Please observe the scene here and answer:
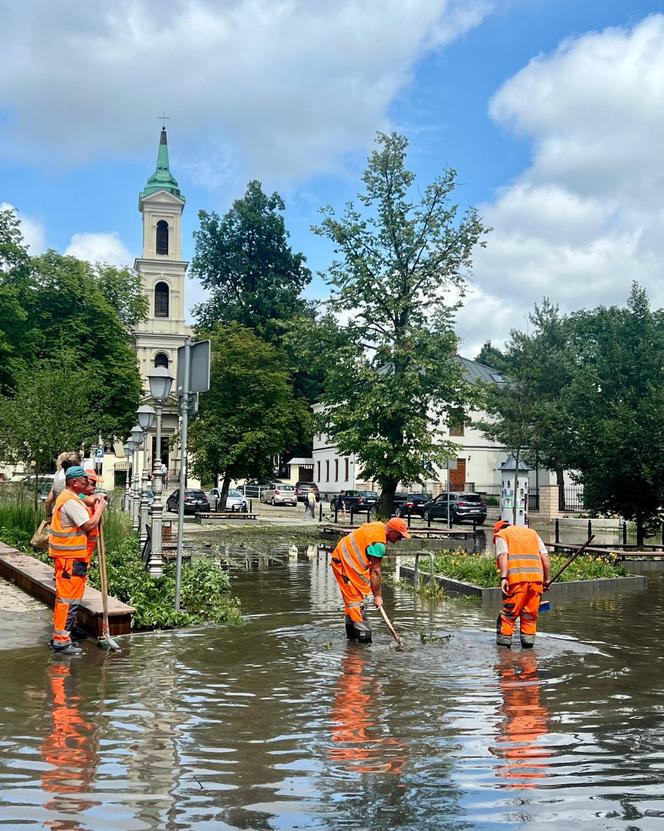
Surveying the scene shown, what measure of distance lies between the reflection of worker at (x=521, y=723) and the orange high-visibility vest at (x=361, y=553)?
1634mm

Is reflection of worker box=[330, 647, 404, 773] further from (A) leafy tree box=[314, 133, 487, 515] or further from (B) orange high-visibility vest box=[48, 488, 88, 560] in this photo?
(A) leafy tree box=[314, 133, 487, 515]

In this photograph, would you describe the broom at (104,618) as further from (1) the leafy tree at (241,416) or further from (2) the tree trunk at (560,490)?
(2) the tree trunk at (560,490)

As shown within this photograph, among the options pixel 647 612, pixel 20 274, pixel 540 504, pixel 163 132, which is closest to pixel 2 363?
pixel 20 274

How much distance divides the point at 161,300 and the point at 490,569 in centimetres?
6189

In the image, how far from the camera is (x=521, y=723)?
6.81 metres

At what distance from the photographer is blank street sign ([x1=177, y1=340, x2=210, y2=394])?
11.1 m

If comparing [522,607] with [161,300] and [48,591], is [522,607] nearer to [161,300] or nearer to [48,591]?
[48,591]

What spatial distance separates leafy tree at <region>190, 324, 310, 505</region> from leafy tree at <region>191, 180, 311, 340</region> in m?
28.7

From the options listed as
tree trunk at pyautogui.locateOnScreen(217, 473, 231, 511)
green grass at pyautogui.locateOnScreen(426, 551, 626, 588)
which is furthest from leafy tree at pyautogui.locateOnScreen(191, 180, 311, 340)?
green grass at pyautogui.locateOnScreen(426, 551, 626, 588)

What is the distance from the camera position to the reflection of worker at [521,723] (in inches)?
221

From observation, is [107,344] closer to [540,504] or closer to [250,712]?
[540,504]

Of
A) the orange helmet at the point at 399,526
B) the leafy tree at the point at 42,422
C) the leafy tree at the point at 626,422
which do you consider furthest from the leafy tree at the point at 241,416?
the orange helmet at the point at 399,526

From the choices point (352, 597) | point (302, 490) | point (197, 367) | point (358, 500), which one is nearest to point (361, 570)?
point (352, 597)

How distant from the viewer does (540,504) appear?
49438 millimetres
